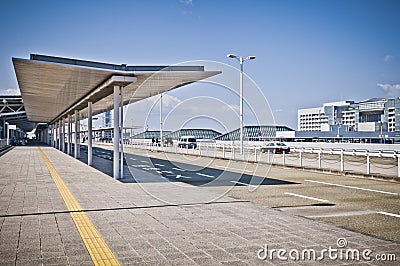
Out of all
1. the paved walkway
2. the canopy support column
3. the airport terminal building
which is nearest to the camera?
the paved walkway

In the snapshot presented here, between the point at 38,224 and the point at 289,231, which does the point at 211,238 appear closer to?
the point at 289,231

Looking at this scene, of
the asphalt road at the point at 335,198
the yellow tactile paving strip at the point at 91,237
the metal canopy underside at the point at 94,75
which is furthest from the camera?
the metal canopy underside at the point at 94,75

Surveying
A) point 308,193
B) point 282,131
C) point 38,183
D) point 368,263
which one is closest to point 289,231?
point 368,263

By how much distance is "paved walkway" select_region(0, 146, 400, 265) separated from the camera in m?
5.16

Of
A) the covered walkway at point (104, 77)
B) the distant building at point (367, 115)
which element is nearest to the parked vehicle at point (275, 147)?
the covered walkway at point (104, 77)

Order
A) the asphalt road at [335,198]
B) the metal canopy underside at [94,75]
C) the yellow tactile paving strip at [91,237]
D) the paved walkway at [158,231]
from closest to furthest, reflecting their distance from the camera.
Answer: the yellow tactile paving strip at [91,237] < the paved walkway at [158,231] < the asphalt road at [335,198] < the metal canopy underside at [94,75]

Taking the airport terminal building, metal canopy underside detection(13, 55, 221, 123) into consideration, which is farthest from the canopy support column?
the airport terminal building

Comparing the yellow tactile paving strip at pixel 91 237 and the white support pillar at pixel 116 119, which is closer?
the yellow tactile paving strip at pixel 91 237

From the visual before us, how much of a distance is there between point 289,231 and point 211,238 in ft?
4.69

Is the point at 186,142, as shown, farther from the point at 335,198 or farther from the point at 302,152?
the point at 335,198

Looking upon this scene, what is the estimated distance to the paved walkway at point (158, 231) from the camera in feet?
16.9

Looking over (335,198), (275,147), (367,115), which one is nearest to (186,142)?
(275,147)

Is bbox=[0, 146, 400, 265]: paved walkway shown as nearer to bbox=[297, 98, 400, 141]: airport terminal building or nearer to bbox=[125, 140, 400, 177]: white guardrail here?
bbox=[125, 140, 400, 177]: white guardrail

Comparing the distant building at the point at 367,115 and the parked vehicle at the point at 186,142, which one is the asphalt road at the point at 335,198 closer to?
the parked vehicle at the point at 186,142
